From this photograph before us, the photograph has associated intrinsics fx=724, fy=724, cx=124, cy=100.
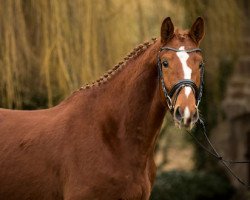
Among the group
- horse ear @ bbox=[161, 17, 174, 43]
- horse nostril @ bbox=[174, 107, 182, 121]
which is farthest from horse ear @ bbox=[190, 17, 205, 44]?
horse nostril @ bbox=[174, 107, 182, 121]

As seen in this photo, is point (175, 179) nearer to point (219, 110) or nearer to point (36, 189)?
point (219, 110)

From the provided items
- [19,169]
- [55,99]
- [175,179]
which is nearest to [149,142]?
[19,169]

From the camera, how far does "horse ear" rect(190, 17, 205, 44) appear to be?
15.6 ft

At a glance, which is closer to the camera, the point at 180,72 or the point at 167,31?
the point at 180,72

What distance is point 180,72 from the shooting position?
447 centimetres

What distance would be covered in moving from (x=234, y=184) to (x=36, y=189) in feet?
21.9

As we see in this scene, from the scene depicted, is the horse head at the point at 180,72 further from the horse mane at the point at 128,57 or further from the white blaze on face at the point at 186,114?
the horse mane at the point at 128,57

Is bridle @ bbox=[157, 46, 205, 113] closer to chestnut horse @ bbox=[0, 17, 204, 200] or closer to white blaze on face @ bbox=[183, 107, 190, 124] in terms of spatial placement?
chestnut horse @ bbox=[0, 17, 204, 200]

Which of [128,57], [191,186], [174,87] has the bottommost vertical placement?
[191,186]

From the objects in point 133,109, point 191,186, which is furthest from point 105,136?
point 191,186

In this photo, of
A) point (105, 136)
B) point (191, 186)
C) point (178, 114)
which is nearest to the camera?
point (178, 114)

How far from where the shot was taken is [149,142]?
4918 millimetres

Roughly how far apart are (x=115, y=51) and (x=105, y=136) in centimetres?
372

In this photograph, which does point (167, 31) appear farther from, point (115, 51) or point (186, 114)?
point (115, 51)
